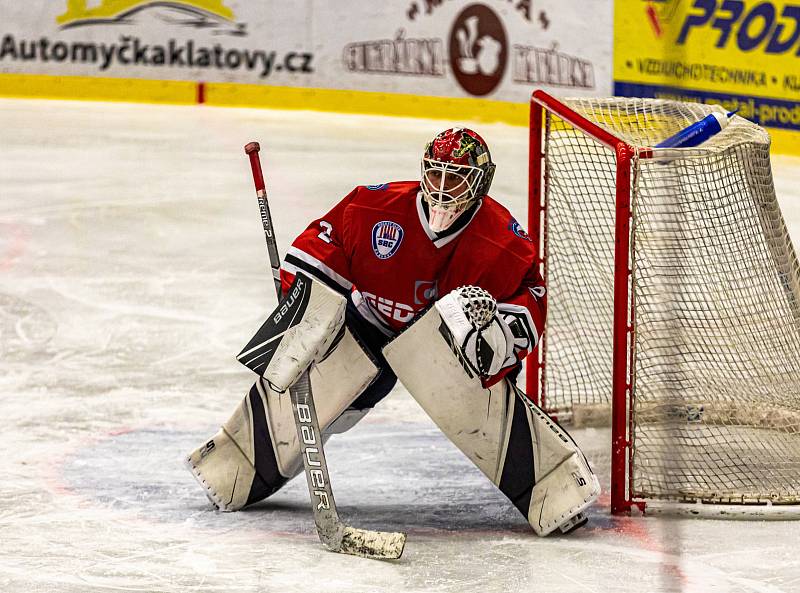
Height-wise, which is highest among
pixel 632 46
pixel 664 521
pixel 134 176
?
pixel 632 46

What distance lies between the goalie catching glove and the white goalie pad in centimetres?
10

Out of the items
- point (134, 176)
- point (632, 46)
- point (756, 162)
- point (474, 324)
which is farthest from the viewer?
point (632, 46)

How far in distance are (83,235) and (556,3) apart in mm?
4218

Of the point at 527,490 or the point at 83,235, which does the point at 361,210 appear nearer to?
the point at 527,490

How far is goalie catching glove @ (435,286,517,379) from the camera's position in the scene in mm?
2996

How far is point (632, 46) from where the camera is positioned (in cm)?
919

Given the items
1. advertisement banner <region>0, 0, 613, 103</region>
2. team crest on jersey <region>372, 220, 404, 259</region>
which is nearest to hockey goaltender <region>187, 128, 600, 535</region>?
team crest on jersey <region>372, 220, 404, 259</region>

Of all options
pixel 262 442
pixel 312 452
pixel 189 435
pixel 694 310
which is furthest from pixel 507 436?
pixel 189 435

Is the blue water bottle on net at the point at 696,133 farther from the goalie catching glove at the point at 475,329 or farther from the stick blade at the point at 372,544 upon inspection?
the stick blade at the point at 372,544

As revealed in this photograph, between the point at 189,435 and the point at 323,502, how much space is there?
1106 mm

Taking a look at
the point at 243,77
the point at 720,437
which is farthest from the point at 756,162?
the point at 243,77

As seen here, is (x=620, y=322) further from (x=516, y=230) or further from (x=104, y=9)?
(x=104, y=9)

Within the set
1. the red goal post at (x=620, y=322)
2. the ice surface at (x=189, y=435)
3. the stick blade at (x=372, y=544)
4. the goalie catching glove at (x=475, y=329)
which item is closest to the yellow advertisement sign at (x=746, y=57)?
→ the ice surface at (x=189, y=435)

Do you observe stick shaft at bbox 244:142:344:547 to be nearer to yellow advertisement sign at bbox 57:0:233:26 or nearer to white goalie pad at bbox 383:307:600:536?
white goalie pad at bbox 383:307:600:536
